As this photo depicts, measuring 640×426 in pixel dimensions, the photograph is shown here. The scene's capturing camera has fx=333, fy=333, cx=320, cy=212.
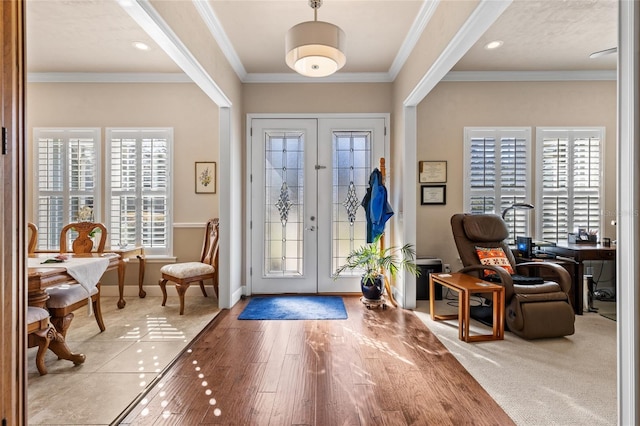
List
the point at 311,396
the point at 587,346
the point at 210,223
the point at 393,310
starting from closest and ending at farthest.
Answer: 1. the point at 311,396
2. the point at 587,346
3. the point at 393,310
4. the point at 210,223

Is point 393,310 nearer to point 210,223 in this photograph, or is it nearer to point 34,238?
point 210,223

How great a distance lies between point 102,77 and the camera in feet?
14.6

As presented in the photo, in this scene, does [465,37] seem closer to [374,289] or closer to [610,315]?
[374,289]

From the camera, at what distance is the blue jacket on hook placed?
402 centimetres

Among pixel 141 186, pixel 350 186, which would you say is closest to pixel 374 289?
pixel 350 186

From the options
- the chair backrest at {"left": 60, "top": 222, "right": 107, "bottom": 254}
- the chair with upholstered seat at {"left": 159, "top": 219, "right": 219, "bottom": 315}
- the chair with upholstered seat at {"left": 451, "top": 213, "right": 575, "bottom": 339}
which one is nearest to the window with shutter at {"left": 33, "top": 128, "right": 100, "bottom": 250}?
the chair backrest at {"left": 60, "top": 222, "right": 107, "bottom": 254}

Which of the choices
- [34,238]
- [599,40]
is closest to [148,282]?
[34,238]

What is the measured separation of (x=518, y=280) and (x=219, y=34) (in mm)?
3850

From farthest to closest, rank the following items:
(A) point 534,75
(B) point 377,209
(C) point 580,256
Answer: (A) point 534,75
(B) point 377,209
(C) point 580,256

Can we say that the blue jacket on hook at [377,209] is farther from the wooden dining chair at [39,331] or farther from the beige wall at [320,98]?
the wooden dining chair at [39,331]

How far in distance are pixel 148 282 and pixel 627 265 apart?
191 inches

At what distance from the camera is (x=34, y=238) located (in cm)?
328

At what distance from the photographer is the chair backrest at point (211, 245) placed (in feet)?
13.6

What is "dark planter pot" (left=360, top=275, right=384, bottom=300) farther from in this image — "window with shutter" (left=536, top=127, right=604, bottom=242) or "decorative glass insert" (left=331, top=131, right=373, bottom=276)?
"window with shutter" (left=536, top=127, right=604, bottom=242)
